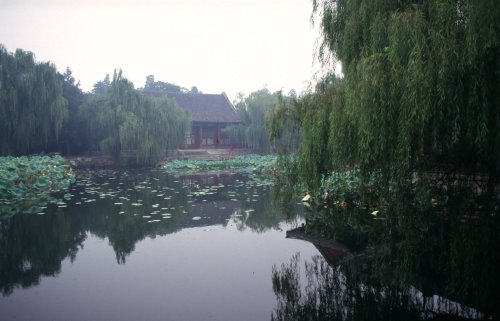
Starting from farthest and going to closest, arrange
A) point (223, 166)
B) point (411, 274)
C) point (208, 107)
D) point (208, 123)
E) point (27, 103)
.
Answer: point (208, 107), point (208, 123), point (223, 166), point (27, 103), point (411, 274)

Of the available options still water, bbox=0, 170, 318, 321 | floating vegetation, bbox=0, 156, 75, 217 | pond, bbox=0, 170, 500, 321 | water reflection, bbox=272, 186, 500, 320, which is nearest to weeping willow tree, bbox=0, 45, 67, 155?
floating vegetation, bbox=0, 156, 75, 217

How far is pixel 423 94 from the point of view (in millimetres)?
2801

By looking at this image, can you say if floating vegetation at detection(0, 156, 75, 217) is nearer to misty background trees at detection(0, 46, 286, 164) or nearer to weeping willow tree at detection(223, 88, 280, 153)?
misty background trees at detection(0, 46, 286, 164)

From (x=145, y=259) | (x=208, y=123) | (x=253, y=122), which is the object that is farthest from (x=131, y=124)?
(x=145, y=259)

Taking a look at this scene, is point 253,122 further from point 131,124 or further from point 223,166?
point 131,124

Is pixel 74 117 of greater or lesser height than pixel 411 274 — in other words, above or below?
→ above

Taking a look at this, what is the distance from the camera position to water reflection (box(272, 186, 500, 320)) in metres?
3.09

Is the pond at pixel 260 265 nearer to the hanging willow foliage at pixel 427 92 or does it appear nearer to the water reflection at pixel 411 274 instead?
the water reflection at pixel 411 274

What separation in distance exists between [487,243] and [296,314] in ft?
5.66

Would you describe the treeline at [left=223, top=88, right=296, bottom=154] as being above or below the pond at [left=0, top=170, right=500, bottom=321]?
above

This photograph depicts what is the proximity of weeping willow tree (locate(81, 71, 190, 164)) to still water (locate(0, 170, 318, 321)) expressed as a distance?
10.0m

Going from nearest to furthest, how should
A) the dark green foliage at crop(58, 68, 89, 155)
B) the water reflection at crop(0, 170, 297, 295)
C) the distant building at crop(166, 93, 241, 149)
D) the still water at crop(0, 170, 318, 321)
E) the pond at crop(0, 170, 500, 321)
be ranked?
1. the pond at crop(0, 170, 500, 321)
2. the still water at crop(0, 170, 318, 321)
3. the water reflection at crop(0, 170, 297, 295)
4. the dark green foliage at crop(58, 68, 89, 155)
5. the distant building at crop(166, 93, 241, 149)

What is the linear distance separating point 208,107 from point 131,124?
499 inches

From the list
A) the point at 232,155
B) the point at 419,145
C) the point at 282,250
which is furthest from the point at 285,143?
the point at 232,155
